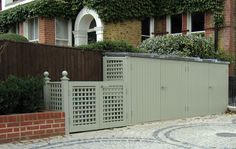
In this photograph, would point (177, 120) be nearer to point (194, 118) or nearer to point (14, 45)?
point (194, 118)

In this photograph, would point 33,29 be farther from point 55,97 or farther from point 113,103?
point 55,97

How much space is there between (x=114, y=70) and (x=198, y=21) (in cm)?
960

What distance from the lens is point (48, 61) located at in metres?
10.4

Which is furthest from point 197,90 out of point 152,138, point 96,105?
point 152,138

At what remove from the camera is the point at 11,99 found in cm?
883

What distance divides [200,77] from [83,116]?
5.24 meters

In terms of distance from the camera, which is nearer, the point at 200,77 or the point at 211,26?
the point at 200,77

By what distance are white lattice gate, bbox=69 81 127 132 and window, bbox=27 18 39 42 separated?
10.1 metres

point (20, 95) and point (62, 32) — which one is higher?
point (62, 32)

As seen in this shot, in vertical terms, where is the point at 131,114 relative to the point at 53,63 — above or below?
below

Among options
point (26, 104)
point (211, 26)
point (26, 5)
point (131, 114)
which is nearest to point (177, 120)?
point (131, 114)

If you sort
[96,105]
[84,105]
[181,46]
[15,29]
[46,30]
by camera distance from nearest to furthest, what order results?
[84,105]
[96,105]
[181,46]
[46,30]
[15,29]

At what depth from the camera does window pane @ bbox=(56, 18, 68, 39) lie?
64.1ft

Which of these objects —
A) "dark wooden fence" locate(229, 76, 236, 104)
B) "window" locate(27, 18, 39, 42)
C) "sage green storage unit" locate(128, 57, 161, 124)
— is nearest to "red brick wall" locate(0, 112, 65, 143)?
"sage green storage unit" locate(128, 57, 161, 124)
